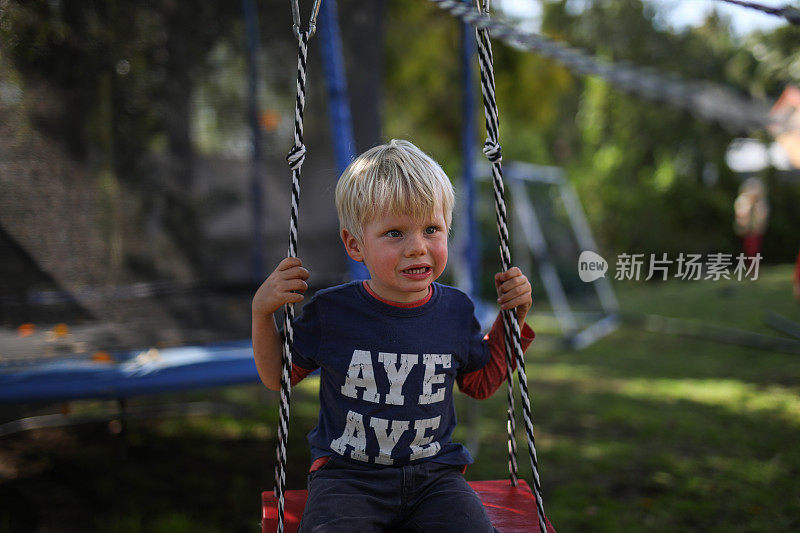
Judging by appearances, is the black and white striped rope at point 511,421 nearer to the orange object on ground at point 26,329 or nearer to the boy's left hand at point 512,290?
the boy's left hand at point 512,290

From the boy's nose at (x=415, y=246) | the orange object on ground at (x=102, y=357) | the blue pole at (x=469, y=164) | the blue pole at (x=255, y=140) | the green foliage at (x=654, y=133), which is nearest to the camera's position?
the boy's nose at (x=415, y=246)

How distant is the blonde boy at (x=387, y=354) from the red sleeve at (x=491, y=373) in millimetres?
77

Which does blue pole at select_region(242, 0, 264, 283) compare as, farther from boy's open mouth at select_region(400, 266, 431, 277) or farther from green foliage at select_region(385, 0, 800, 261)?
green foliage at select_region(385, 0, 800, 261)

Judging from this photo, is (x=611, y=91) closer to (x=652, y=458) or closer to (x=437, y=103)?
(x=437, y=103)

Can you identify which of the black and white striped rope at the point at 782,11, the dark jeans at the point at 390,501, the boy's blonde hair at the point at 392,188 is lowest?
the dark jeans at the point at 390,501

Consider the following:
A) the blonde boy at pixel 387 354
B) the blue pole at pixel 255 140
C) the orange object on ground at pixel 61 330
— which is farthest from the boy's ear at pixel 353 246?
the blue pole at pixel 255 140

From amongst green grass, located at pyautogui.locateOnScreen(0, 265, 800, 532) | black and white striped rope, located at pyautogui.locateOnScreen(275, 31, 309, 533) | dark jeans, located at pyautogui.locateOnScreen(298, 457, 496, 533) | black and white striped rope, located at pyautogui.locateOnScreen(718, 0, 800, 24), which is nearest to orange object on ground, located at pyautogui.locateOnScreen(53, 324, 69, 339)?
green grass, located at pyautogui.locateOnScreen(0, 265, 800, 532)

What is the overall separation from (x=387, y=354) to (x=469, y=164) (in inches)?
100

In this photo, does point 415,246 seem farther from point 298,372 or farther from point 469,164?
point 469,164

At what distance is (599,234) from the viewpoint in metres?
14.0

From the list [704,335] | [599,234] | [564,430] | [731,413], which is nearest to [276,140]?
[564,430]

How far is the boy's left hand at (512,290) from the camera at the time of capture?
160 cm

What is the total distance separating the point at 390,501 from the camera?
148 centimetres

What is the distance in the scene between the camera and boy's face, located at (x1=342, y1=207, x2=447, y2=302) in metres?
1.49
